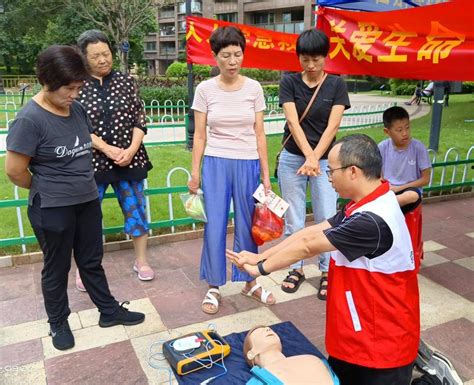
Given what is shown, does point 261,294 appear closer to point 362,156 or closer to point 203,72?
point 362,156

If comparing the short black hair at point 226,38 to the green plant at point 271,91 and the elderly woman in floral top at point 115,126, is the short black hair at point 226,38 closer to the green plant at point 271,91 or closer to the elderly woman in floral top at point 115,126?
the elderly woman in floral top at point 115,126

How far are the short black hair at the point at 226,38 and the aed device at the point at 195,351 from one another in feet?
5.87

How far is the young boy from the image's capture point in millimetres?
3283

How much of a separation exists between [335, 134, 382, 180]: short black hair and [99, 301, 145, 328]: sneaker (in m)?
1.87

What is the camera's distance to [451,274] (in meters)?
3.79

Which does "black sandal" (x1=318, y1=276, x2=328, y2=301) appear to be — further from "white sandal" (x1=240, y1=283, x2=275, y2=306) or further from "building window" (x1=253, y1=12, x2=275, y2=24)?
"building window" (x1=253, y1=12, x2=275, y2=24)

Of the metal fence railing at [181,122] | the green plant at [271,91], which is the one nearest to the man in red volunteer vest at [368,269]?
the metal fence railing at [181,122]

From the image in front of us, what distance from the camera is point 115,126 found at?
3.15 metres

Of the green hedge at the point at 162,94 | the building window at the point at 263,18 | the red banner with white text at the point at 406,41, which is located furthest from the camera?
the building window at the point at 263,18

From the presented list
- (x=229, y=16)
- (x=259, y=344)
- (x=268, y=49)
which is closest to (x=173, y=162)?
(x=268, y=49)

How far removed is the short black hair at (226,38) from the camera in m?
2.78

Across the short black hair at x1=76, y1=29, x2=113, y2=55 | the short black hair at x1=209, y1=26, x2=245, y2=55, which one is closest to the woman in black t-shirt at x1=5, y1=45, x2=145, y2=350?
the short black hair at x1=76, y1=29, x2=113, y2=55

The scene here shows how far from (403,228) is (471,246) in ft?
10.0

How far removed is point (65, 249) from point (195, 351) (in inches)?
38.0
